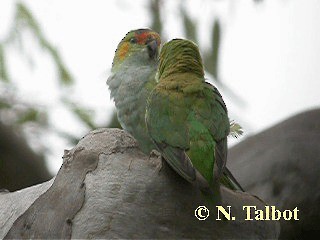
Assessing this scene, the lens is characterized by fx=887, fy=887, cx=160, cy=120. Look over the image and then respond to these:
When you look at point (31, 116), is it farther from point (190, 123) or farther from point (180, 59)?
point (190, 123)

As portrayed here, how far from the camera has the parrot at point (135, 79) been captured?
386cm

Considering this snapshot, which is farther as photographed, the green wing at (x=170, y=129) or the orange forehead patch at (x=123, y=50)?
the orange forehead patch at (x=123, y=50)

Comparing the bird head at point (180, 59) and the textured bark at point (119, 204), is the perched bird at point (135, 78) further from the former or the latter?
the textured bark at point (119, 204)

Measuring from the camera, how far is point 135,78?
4.04m

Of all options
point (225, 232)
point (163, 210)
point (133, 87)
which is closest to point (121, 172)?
point (163, 210)

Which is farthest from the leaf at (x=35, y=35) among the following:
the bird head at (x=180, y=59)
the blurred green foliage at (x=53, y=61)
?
the bird head at (x=180, y=59)

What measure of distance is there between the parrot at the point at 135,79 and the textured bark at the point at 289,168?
4.48ft

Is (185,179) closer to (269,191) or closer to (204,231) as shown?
(204,231)

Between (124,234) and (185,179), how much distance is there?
27cm

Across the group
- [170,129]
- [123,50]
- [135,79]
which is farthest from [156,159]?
[123,50]

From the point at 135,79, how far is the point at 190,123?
109 cm

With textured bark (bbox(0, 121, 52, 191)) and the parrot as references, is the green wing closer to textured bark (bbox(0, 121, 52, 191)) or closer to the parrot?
the parrot

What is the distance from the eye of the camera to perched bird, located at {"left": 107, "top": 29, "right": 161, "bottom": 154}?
387 centimetres

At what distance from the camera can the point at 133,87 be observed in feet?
13.1
